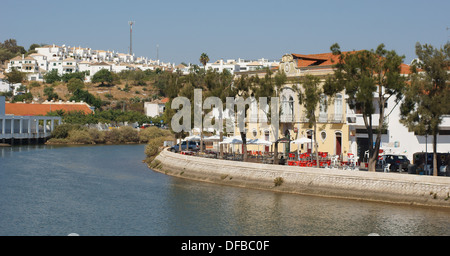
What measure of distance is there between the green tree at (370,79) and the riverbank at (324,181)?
8.82ft

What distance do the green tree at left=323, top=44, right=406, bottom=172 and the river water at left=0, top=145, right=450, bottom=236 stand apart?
22.0 ft

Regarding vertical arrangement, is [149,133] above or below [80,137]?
above

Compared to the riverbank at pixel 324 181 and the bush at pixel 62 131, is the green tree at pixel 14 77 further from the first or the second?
the riverbank at pixel 324 181

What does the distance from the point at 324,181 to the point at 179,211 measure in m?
9.77

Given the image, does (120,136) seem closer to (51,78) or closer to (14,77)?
(14,77)

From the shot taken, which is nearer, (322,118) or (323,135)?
(322,118)

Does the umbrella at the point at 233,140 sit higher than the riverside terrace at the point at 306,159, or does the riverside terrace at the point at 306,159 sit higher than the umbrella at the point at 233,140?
the umbrella at the point at 233,140

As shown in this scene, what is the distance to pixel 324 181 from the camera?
3759 cm

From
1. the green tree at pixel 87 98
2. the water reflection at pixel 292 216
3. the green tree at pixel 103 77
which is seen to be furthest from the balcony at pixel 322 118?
the green tree at pixel 103 77

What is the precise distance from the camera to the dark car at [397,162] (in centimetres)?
3925

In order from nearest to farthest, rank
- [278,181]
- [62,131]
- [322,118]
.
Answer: [278,181] < [322,118] < [62,131]

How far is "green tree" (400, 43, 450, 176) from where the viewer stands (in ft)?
116

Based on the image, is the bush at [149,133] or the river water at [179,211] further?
the bush at [149,133]

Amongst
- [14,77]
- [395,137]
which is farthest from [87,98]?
[395,137]
